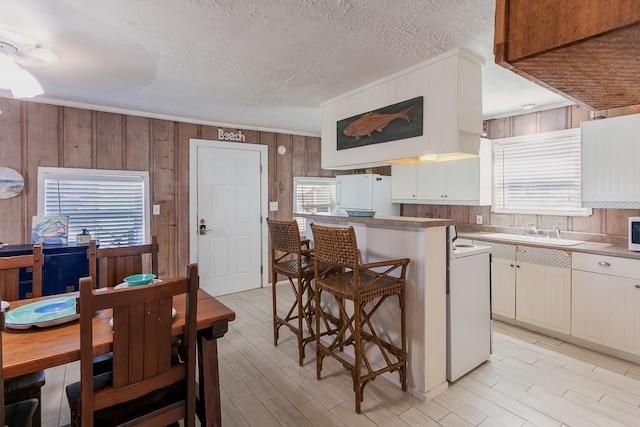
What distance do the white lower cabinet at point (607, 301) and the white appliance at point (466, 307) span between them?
0.99 m

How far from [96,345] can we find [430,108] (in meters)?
2.47

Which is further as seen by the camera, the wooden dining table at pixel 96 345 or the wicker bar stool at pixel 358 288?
the wicker bar stool at pixel 358 288

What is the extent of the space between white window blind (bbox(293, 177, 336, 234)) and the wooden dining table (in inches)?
132

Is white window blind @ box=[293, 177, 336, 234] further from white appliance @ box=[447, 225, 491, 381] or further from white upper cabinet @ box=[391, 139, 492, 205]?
white appliance @ box=[447, 225, 491, 381]

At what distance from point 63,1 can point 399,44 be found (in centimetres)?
194

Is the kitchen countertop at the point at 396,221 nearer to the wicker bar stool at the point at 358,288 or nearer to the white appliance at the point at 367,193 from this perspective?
the wicker bar stool at the point at 358,288

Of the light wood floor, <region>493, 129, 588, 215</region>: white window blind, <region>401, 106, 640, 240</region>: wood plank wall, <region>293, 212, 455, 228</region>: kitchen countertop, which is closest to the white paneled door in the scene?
the light wood floor

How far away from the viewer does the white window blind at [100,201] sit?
3.44m

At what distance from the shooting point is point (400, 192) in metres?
4.88

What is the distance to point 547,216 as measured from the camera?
3693mm

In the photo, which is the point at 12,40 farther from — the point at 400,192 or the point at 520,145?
the point at 520,145

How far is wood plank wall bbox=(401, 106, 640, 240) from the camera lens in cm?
322

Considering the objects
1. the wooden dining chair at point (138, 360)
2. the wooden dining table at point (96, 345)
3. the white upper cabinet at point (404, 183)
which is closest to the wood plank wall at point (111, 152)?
the white upper cabinet at point (404, 183)

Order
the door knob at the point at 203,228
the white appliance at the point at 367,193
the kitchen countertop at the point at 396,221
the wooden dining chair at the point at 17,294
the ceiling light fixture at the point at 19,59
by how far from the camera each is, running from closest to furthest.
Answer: the wooden dining chair at the point at 17,294
the ceiling light fixture at the point at 19,59
the kitchen countertop at the point at 396,221
the door knob at the point at 203,228
the white appliance at the point at 367,193
